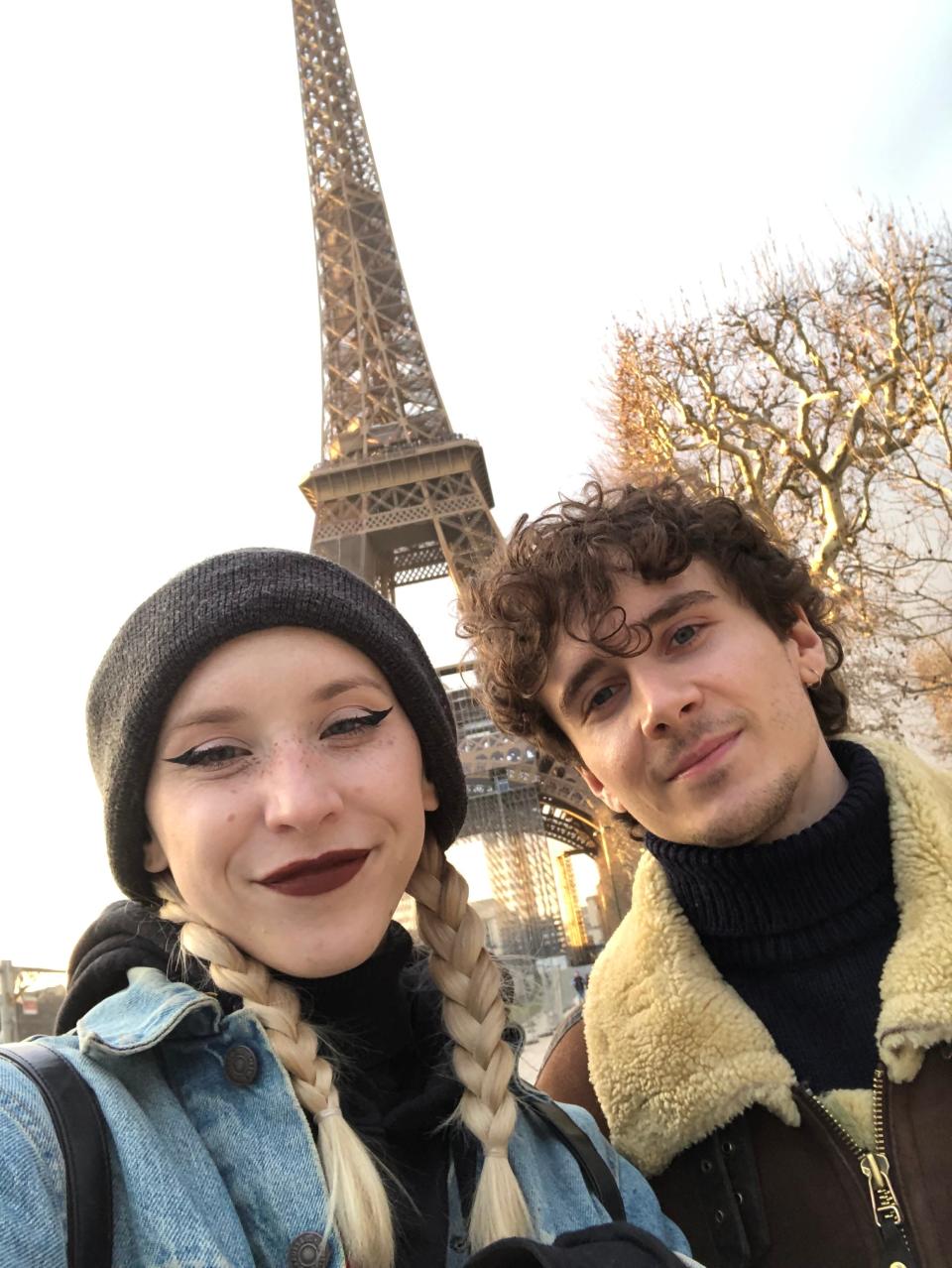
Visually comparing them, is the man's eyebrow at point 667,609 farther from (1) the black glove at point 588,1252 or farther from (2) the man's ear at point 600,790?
(1) the black glove at point 588,1252

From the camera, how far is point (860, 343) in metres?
9.89

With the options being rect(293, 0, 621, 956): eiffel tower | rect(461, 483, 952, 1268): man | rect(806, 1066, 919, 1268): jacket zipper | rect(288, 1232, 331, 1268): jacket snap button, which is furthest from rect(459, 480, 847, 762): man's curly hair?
rect(293, 0, 621, 956): eiffel tower

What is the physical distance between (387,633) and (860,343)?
32.0 feet

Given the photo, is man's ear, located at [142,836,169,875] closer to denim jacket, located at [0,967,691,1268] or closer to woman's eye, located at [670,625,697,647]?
denim jacket, located at [0,967,691,1268]

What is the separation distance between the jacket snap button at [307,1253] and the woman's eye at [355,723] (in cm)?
74

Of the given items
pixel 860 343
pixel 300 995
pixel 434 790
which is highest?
pixel 860 343

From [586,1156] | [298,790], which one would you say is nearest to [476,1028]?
[586,1156]

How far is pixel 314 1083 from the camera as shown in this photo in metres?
1.39

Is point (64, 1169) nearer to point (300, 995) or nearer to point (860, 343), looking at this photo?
point (300, 995)

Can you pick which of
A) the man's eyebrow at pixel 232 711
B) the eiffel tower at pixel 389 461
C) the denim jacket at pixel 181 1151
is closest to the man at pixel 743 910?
the denim jacket at pixel 181 1151

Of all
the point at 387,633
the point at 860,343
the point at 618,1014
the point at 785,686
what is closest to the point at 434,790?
the point at 387,633

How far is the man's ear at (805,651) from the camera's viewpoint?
249cm

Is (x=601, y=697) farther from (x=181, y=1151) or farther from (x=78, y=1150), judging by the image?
(x=78, y=1150)

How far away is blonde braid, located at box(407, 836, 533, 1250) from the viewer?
1.43m
